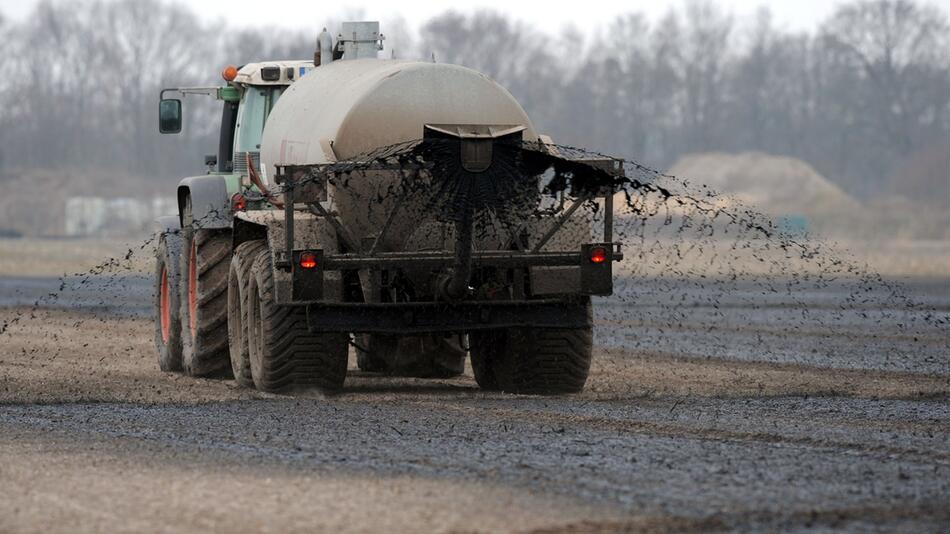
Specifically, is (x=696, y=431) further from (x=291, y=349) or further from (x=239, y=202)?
(x=239, y=202)

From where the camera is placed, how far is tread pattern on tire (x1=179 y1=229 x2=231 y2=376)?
55.4 ft

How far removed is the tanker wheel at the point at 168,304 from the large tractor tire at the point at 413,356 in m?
1.85

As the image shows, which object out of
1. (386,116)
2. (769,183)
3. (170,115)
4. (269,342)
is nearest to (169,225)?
(170,115)

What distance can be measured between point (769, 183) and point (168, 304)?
72620 millimetres

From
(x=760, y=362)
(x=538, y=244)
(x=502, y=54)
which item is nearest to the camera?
(x=538, y=244)

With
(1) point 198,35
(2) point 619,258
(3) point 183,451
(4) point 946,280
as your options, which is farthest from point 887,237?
(1) point 198,35

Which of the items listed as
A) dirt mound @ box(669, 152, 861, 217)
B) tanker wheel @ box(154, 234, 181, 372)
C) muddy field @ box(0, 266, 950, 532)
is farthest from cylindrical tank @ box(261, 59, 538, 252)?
dirt mound @ box(669, 152, 861, 217)

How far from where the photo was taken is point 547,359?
1516cm

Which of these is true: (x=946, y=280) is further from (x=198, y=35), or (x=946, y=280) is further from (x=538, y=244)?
(x=198, y=35)

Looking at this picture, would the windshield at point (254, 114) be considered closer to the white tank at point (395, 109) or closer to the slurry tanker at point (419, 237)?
the slurry tanker at point (419, 237)

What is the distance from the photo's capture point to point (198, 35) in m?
121

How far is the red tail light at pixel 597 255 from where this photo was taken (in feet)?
47.8

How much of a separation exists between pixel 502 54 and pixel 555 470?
105m

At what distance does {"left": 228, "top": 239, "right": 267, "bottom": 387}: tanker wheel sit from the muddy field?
0.70ft
